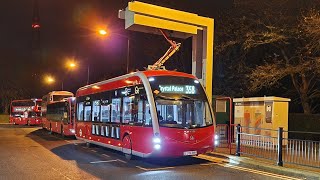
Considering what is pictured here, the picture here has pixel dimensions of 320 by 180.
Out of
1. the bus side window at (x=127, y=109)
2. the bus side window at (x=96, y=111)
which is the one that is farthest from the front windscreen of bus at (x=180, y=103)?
the bus side window at (x=96, y=111)

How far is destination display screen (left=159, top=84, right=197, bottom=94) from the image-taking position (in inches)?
512

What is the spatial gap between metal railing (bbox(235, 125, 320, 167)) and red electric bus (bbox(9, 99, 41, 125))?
37117mm

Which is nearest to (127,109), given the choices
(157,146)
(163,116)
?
(163,116)

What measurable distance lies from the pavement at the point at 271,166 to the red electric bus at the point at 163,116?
120 cm

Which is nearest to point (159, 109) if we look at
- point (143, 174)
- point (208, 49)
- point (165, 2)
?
point (143, 174)

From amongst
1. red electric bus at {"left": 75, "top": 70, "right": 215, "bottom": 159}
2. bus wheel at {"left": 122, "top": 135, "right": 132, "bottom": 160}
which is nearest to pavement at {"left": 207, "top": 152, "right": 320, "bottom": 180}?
red electric bus at {"left": 75, "top": 70, "right": 215, "bottom": 159}

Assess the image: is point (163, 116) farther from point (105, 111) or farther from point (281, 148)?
point (105, 111)

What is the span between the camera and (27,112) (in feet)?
159

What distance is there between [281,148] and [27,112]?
136 feet

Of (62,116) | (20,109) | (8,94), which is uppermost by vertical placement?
(8,94)

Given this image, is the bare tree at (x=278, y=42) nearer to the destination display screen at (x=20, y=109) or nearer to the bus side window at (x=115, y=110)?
the bus side window at (x=115, y=110)

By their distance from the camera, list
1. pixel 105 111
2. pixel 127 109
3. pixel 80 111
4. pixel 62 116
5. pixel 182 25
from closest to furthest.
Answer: pixel 127 109 → pixel 105 111 → pixel 182 25 → pixel 80 111 → pixel 62 116

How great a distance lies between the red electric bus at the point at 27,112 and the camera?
47.4 metres

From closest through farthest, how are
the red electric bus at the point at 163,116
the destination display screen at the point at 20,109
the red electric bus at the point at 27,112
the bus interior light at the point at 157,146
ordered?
the bus interior light at the point at 157,146
the red electric bus at the point at 163,116
the red electric bus at the point at 27,112
the destination display screen at the point at 20,109
